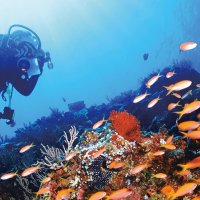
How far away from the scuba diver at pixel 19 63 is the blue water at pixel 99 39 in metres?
33.3

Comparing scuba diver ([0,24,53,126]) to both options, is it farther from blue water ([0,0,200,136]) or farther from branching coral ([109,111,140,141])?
blue water ([0,0,200,136])

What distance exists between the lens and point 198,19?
1923 inches

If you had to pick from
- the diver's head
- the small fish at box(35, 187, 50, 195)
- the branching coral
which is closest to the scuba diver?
the diver's head

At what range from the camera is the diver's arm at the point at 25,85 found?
32.6ft

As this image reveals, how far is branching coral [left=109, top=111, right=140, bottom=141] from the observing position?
583 centimetres

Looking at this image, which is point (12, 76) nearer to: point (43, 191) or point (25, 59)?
point (25, 59)

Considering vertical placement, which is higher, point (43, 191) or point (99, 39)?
point (99, 39)

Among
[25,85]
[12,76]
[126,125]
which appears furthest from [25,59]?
[126,125]

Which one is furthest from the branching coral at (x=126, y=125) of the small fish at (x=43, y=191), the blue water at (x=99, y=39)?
the blue water at (x=99, y=39)

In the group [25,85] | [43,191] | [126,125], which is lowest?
[43,191]

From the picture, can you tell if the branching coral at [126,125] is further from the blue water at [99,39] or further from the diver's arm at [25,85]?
the blue water at [99,39]

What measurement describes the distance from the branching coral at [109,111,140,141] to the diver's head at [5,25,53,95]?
4781mm

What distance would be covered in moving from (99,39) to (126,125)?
10660 cm

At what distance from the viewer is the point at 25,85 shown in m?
10.1
